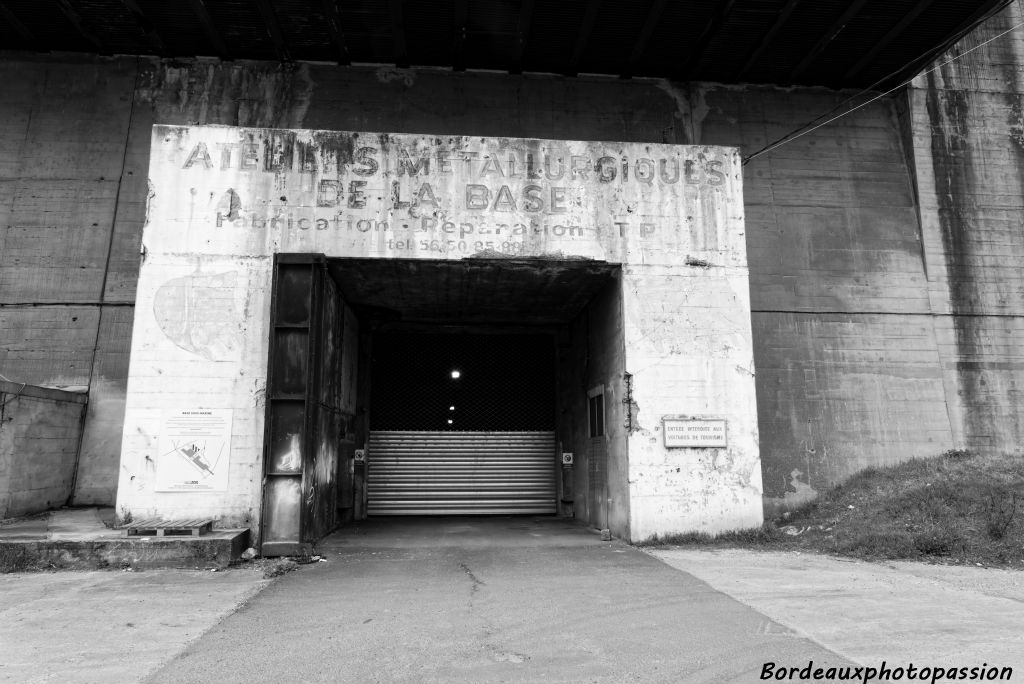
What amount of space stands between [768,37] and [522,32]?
5060mm

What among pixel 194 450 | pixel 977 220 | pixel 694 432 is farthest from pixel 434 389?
pixel 977 220

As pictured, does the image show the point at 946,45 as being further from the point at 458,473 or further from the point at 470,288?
the point at 458,473

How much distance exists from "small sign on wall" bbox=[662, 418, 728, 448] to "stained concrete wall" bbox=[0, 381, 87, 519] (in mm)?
10271

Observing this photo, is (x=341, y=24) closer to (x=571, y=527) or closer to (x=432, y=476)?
(x=432, y=476)

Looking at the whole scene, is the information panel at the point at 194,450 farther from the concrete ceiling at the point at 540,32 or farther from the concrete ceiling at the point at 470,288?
the concrete ceiling at the point at 540,32

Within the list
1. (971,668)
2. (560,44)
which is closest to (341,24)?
(560,44)

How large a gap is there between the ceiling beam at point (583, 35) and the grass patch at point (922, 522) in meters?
9.93

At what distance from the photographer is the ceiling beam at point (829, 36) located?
13.0 m

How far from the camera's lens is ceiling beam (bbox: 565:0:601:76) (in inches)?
511

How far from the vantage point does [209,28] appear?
43.7 feet

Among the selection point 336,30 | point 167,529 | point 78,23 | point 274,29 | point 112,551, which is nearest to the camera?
point 112,551

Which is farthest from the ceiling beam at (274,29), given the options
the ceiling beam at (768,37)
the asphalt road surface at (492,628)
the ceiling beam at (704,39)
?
the asphalt road surface at (492,628)

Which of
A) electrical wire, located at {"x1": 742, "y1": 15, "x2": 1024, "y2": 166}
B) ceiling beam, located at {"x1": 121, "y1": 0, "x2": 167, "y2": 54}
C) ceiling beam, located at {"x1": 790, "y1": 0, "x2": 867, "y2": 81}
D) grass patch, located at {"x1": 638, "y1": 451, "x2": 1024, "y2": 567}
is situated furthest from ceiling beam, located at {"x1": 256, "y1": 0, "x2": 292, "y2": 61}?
grass patch, located at {"x1": 638, "y1": 451, "x2": 1024, "y2": 567}

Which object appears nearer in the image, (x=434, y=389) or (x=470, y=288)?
(x=470, y=288)
